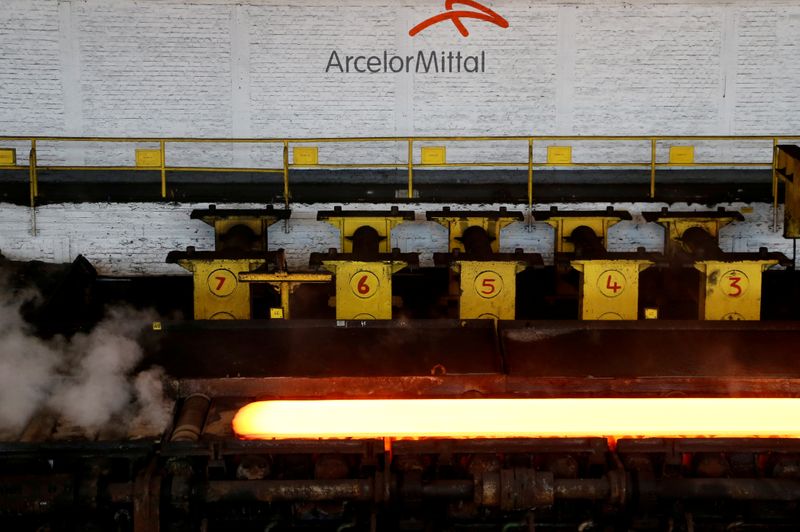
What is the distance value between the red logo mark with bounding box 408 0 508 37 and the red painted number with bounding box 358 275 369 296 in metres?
3.73

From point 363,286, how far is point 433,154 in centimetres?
301

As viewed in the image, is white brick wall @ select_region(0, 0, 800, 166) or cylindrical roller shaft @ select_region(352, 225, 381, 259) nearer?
cylindrical roller shaft @ select_region(352, 225, 381, 259)

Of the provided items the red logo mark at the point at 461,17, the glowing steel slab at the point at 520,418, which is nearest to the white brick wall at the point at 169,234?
the red logo mark at the point at 461,17

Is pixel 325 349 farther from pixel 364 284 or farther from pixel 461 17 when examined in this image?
pixel 461 17

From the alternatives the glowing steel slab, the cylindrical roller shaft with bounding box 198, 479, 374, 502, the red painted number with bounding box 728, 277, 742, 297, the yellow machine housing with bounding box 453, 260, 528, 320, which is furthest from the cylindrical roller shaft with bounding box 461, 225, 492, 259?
the cylindrical roller shaft with bounding box 198, 479, 374, 502

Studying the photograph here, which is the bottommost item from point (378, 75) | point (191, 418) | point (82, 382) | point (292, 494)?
point (292, 494)

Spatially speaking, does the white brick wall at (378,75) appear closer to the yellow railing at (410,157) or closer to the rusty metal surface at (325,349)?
the yellow railing at (410,157)

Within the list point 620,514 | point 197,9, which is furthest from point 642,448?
point 197,9

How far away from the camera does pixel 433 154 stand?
36.9 feet

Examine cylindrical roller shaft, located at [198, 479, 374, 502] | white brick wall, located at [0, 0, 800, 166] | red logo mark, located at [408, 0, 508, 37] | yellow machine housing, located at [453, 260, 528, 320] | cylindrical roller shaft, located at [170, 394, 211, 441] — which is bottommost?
cylindrical roller shaft, located at [198, 479, 374, 502]

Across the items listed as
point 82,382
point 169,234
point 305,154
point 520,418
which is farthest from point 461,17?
point 82,382

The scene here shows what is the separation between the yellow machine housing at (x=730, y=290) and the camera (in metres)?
8.90

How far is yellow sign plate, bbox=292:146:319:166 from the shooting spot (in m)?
11.2

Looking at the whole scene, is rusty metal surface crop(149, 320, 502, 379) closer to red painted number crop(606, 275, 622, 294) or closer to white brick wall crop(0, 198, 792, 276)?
red painted number crop(606, 275, 622, 294)
